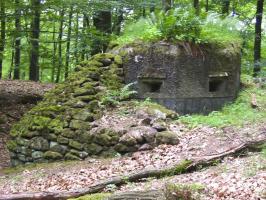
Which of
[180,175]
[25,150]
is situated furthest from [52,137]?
[180,175]

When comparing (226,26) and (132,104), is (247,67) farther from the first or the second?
(132,104)

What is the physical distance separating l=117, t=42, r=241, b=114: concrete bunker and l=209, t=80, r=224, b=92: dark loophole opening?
27cm

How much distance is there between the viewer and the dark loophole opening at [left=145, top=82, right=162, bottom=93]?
969cm

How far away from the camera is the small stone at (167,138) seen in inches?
304

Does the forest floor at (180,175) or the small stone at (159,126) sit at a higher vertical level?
the small stone at (159,126)

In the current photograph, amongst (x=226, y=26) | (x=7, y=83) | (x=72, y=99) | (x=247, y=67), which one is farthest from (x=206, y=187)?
(x=7, y=83)

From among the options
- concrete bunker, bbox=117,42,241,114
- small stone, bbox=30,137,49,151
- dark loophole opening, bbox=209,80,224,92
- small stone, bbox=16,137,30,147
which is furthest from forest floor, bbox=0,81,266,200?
dark loophole opening, bbox=209,80,224,92

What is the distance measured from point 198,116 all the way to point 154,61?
Answer: 5.73ft

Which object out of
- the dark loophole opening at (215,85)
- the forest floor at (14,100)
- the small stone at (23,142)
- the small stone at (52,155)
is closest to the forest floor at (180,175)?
the small stone at (52,155)

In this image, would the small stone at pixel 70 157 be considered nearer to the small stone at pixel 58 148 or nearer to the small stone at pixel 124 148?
the small stone at pixel 58 148

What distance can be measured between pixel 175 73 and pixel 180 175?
13.0 ft

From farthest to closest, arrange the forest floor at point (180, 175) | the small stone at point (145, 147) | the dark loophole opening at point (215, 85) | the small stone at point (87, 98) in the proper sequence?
the dark loophole opening at point (215, 85) < the small stone at point (87, 98) < the small stone at point (145, 147) < the forest floor at point (180, 175)

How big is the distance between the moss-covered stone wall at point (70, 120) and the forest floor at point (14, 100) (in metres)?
2.01

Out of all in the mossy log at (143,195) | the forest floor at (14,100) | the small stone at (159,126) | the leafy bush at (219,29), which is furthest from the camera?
the forest floor at (14,100)
